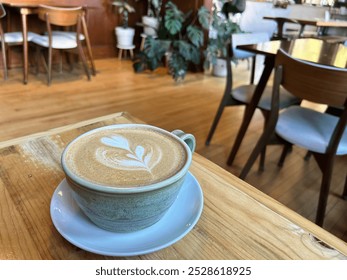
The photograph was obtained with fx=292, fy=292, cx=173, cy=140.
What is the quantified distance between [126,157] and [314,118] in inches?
48.5

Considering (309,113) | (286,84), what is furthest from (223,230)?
(309,113)

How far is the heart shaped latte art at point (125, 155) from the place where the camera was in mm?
409

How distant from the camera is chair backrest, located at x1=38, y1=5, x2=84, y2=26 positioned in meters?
2.68

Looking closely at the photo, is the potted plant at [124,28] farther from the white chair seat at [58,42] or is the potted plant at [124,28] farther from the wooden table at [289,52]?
the wooden table at [289,52]

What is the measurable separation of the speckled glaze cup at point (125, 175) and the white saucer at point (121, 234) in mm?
14

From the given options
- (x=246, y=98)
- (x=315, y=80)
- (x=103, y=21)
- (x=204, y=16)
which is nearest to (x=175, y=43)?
(x=204, y=16)

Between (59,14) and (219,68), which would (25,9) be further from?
(219,68)

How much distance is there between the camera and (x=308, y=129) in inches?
50.9

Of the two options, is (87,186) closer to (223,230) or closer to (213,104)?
(223,230)

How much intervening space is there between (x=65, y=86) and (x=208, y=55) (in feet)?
5.47

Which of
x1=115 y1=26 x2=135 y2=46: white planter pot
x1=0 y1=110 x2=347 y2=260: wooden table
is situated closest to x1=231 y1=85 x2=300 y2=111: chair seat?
x1=0 y1=110 x2=347 y2=260: wooden table

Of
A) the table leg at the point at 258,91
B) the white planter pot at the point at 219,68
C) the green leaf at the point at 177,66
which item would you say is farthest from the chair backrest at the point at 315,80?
the white planter pot at the point at 219,68

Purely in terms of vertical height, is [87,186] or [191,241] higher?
[87,186]
